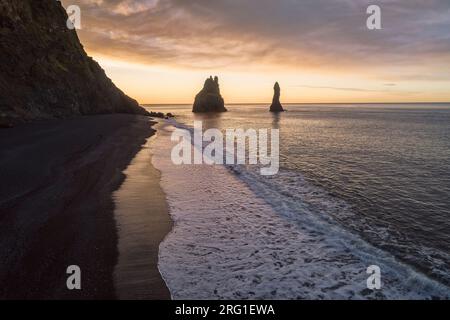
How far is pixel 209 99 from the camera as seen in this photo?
14188 cm

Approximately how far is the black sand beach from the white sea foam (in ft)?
2.32

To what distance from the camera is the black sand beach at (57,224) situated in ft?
18.6

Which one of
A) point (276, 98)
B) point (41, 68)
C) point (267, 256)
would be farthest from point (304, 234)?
point (276, 98)

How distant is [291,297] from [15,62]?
147 feet

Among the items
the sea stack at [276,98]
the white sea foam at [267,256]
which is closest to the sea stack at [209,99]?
the sea stack at [276,98]

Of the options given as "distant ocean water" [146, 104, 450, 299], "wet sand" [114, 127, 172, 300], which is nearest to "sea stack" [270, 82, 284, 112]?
"distant ocean water" [146, 104, 450, 299]

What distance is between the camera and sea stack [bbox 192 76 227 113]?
142 meters

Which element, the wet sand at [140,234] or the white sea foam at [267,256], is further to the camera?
the white sea foam at [267,256]

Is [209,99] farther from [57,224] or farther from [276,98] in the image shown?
[57,224]

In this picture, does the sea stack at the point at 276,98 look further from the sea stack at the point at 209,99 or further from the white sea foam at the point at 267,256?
the white sea foam at the point at 267,256

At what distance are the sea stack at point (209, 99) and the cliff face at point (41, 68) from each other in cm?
7922

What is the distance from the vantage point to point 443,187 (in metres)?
14.5
